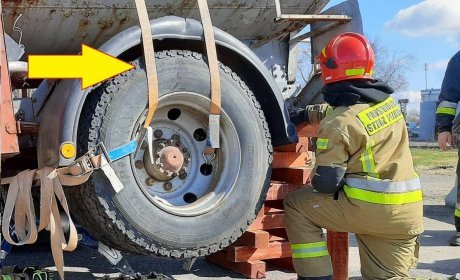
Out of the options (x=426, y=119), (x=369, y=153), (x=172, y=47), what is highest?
(x=172, y=47)

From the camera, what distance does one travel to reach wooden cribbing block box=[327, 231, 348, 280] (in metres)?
4.18

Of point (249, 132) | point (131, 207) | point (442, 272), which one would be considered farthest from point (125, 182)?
point (442, 272)

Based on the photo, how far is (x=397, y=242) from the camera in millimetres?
3816

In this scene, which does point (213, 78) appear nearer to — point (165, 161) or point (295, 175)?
point (165, 161)

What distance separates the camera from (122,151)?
3.21 meters

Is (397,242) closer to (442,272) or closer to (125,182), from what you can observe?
(442,272)

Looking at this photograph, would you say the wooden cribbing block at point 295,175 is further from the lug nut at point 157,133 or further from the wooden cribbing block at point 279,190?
the lug nut at point 157,133

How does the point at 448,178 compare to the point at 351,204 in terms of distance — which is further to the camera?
the point at 448,178

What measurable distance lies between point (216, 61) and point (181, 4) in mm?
420

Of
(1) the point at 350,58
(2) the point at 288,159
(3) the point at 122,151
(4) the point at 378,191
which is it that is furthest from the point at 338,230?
(3) the point at 122,151

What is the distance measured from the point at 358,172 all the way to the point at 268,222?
0.90m

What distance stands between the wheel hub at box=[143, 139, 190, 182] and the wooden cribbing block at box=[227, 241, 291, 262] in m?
1.02

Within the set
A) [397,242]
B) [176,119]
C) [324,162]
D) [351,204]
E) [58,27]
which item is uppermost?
[58,27]

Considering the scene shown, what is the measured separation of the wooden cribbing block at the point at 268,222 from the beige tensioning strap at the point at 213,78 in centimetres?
98
